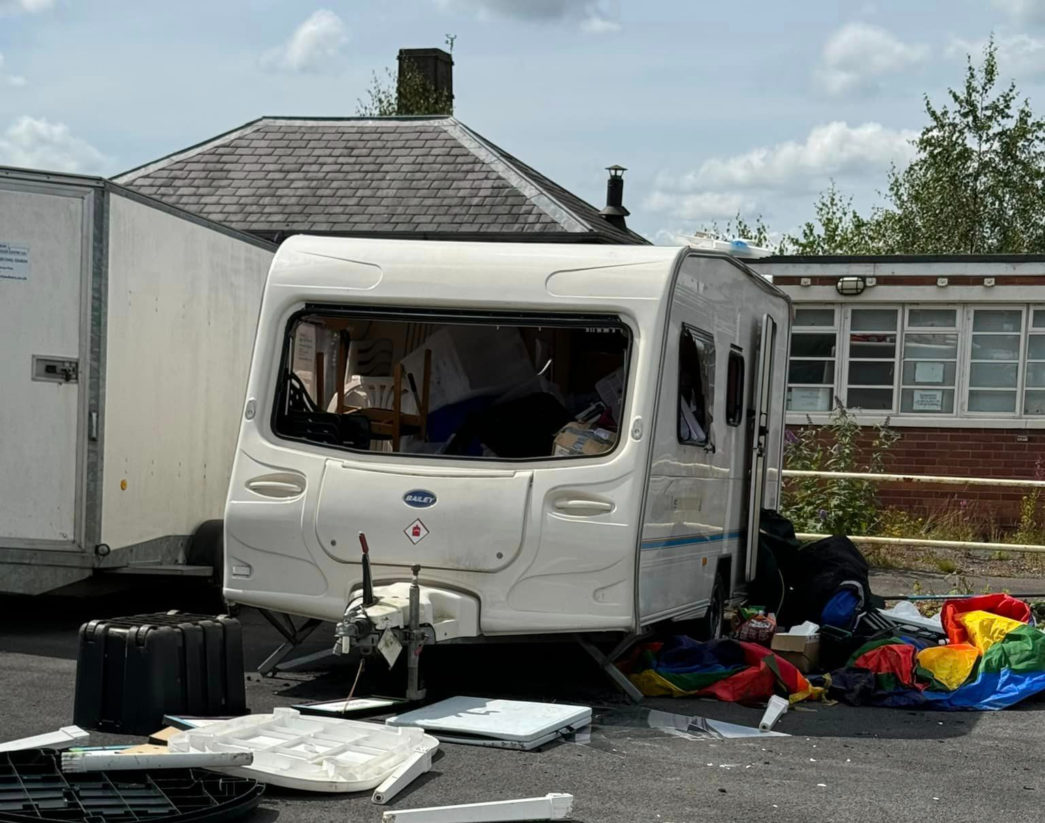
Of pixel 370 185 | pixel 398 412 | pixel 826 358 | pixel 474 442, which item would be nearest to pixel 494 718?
pixel 474 442

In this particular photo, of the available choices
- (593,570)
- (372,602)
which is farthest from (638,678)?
(372,602)

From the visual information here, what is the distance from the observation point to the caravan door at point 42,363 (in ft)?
30.5

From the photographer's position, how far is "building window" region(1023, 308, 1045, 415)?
17.8 m

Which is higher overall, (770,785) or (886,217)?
(886,217)

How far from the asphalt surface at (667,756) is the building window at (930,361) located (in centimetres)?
974

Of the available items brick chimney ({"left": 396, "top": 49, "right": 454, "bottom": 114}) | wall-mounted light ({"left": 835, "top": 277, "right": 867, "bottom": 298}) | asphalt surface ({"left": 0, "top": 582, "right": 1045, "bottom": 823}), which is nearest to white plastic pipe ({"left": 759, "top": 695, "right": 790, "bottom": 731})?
asphalt surface ({"left": 0, "top": 582, "right": 1045, "bottom": 823})

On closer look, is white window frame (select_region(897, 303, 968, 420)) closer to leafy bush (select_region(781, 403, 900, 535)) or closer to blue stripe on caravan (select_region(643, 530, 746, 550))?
leafy bush (select_region(781, 403, 900, 535))

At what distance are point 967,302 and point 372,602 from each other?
12186 mm

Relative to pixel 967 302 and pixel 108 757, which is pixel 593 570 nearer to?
pixel 108 757

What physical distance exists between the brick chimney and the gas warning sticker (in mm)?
20934

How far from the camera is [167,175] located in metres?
20.5

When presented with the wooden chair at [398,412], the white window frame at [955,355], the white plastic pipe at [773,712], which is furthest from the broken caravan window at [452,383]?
the white window frame at [955,355]

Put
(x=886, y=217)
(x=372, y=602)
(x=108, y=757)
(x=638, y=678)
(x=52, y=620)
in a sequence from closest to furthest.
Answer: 1. (x=108, y=757)
2. (x=372, y=602)
3. (x=638, y=678)
4. (x=52, y=620)
5. (x=886, y=217)

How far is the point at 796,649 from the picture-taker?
30.0 ft
